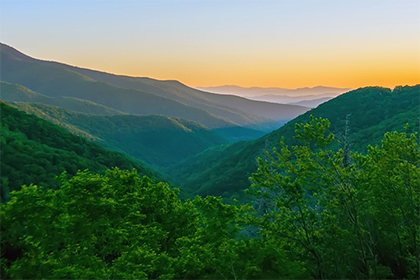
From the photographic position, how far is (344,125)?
135625 millimetres

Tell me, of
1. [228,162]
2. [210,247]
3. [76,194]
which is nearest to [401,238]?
[210,247]

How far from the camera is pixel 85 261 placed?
17.3 metres

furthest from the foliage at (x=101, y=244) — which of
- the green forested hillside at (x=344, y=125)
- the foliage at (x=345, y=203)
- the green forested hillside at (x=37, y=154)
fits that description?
the green forested hillside at (x=344, y=125)

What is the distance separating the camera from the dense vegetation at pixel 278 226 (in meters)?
16.1

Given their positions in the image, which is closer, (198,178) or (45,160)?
(45,160)

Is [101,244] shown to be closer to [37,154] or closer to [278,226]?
[278,226]

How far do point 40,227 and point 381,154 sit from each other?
69.3 ft

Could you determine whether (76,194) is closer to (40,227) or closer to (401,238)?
(40,227)

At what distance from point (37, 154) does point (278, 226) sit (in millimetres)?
62353

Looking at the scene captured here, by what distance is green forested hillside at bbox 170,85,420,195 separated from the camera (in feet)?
358

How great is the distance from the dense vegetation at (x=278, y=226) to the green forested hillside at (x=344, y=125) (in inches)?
3154

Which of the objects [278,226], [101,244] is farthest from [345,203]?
[101,244]

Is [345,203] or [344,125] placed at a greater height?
[344,125]

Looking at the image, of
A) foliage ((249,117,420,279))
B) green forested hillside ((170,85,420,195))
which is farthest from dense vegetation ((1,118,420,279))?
green forested hillside ((170,85,420,195))
